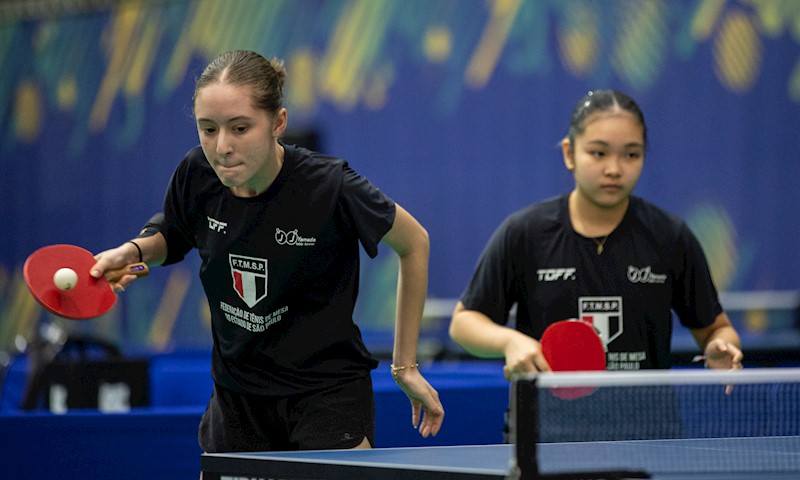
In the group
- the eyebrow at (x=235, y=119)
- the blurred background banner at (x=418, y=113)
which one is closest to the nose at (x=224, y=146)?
the eyebrow at (x=235, y=119)

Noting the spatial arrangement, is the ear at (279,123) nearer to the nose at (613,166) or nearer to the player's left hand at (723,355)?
the nose at (613,166)

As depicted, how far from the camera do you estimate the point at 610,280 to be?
3.66m

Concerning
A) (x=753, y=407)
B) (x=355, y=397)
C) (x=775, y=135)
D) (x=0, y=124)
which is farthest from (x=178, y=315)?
(x=355, y=397)

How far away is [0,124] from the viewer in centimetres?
1210

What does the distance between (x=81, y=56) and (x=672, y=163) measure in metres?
6.10

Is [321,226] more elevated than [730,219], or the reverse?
[730,219]

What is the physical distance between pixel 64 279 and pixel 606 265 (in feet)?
5.49

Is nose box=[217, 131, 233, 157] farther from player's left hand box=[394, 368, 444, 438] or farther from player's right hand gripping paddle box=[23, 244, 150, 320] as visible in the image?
player's left hand box=[394, 368, 444, 438]

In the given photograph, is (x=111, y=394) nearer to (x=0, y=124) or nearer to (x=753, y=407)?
(x=753, y=407)

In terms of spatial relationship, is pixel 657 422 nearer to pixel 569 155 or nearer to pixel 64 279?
pixel 569 155

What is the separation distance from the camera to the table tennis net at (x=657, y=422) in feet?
7.29

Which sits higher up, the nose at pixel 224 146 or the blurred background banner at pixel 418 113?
the blurred background banner at pixel 418 113

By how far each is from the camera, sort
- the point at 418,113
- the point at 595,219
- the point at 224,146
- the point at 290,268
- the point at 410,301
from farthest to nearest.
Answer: the point at 418,113, the point at 595,219, the point at 410,301, the point at 290,268, the point at 224,146

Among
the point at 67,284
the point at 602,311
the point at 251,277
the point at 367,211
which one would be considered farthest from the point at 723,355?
the point at 67,284
